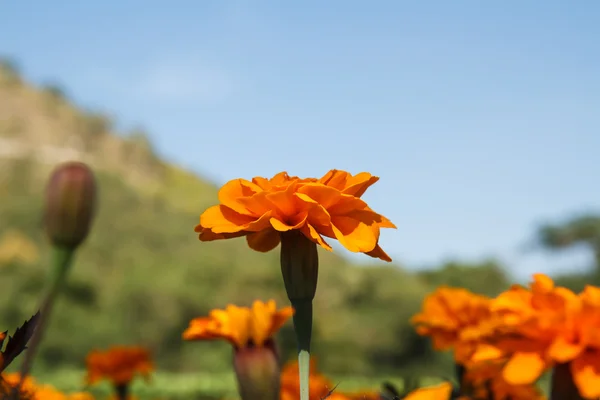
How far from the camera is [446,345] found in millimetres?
1522

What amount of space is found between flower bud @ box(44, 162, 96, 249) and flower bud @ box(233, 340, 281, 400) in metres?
0.44

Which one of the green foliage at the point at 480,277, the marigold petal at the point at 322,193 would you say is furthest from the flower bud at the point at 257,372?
the green foliage at the point at 480,277

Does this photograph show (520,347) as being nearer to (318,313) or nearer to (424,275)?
(318,313)

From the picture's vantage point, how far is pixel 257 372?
3.08ft

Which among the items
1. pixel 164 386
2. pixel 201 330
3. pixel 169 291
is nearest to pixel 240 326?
pixel 201 330

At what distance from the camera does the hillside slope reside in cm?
774

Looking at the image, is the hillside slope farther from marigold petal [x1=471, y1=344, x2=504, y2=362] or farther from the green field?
marigold petal [x1=471, y1=344, x2=504, y2=362]

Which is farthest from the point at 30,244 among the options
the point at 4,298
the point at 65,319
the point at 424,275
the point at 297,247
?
the point at 297,247

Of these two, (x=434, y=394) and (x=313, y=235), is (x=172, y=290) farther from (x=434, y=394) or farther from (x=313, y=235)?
(x=434, y=394)

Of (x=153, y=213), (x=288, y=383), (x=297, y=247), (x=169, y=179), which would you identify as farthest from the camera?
(x=169, y=179)

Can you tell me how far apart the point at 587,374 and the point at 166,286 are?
25.6ft

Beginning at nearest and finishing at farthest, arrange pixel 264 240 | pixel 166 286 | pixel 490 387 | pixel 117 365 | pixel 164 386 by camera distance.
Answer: pixel 264 240 → pixel 490 387 → pixel 117 365 → pixel 164 386 → pixel 166 286

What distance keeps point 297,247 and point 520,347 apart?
248 millimetres

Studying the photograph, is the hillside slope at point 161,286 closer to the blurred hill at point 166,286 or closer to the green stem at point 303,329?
the blurred hill at point 166,286
